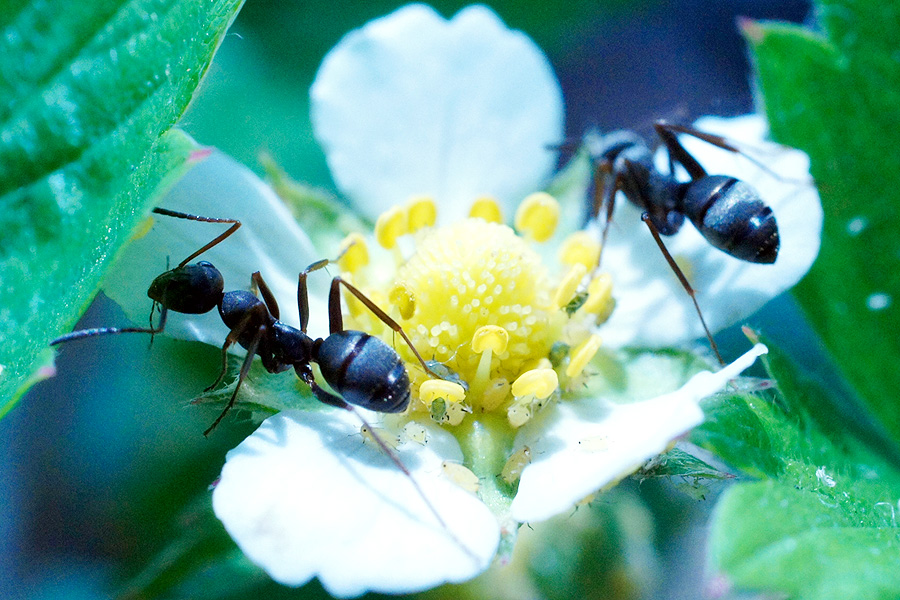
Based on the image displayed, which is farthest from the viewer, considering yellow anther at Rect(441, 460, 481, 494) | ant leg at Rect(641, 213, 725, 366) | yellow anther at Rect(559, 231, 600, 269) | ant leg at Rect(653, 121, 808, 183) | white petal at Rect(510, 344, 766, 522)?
yellow anther at Rect(559, 231, 600, 269)

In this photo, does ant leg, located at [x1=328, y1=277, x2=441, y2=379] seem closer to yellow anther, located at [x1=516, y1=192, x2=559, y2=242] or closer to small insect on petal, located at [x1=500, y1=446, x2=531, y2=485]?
small insect on petal, located at [x1=500, y1=446, x2=531, y2=485]

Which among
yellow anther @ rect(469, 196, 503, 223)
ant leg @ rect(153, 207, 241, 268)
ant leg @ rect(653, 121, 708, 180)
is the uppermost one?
ant leg @ rect(153, 207, 241, 268)

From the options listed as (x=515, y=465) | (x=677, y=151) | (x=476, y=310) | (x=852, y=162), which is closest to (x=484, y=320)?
(x=476, y=310)

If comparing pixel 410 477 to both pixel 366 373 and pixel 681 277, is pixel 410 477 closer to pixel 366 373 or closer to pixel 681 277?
pixel 366 373

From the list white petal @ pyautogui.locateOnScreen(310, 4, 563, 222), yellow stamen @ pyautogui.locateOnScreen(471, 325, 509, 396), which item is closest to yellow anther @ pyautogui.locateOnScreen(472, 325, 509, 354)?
yellow stamen @ pyautogui.locateOnScreen(471, 325, 509, 396)

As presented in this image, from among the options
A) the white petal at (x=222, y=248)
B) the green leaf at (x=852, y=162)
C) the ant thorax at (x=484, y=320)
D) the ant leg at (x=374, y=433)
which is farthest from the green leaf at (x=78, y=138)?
the green leaf at (x=852, y=162)

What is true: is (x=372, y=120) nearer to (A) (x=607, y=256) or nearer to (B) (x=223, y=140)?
(A) (x=607, y=256)
